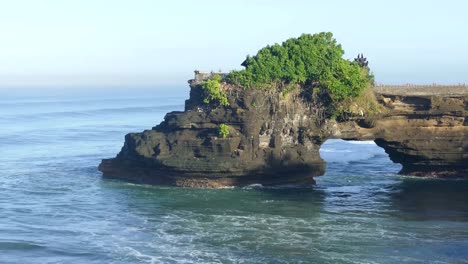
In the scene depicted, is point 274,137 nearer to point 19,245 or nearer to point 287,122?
point 287,122

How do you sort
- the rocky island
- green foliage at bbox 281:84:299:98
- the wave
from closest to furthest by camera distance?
1. the wave
2. the rocky island
3. green foliage at bbox 281:84:299:98

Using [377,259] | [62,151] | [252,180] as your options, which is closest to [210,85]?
[252,180]

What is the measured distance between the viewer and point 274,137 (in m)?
38.2

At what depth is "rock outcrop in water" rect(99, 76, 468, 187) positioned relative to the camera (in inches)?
1473

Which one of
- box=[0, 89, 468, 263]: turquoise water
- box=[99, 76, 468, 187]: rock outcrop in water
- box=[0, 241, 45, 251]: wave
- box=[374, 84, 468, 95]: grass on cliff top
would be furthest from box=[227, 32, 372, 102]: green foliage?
box=[0, 241, 45, 251]: wave

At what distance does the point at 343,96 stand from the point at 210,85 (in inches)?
262

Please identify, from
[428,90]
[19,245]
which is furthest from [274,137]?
[19,245]

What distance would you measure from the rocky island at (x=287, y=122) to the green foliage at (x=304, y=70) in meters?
0.05

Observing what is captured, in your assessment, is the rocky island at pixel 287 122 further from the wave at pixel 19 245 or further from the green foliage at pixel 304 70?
the wave at pixel 19 245

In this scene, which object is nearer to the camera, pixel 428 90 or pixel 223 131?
pixel 223 131

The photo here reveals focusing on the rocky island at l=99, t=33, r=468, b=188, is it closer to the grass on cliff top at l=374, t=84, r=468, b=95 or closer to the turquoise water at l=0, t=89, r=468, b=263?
the grass on cliff top at l=374, t=84, r=468, b=95

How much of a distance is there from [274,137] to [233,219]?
7346 mm

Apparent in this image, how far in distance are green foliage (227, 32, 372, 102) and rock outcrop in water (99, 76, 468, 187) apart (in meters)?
0.71

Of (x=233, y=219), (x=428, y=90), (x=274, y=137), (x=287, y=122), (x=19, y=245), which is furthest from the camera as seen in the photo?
(x=428, y=90)
